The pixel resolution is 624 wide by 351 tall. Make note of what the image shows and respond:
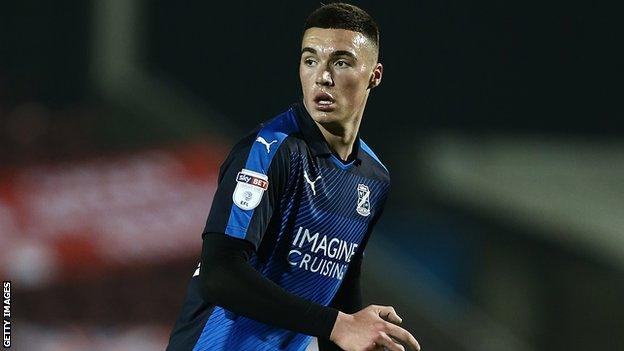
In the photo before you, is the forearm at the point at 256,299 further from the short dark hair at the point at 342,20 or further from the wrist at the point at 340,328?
the short dark hair at the point at 342,20

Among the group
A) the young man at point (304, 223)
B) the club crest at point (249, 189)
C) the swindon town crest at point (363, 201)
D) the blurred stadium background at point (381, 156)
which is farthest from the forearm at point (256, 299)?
the blurred stadium background at point (381, 156)

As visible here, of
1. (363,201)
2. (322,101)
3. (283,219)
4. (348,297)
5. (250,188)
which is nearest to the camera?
(250,188)

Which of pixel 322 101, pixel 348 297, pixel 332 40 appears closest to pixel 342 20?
pixel 332 40

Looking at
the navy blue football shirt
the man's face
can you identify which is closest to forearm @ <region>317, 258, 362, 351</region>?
the navy blue football shirt

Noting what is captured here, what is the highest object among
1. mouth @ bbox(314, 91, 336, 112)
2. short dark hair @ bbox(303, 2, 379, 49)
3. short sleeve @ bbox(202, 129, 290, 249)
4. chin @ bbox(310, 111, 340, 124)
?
short dark hair @ bbox(303, 2, 379, 49)

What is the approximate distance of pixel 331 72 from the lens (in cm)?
238

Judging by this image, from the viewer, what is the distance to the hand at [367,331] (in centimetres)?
200

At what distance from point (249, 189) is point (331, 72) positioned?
0.42 m

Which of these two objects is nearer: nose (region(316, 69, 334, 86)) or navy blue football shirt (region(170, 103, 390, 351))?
navy blue football shirt (region(170, 103, 390, 351))

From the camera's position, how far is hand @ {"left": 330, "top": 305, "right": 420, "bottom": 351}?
200 centimetres

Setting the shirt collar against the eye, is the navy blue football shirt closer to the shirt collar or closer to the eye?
the shirt collar

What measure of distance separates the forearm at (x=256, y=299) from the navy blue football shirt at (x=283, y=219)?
8 cm

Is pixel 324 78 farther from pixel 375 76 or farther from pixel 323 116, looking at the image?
pixel 375 76

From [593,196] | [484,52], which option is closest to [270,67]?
[484,52]
